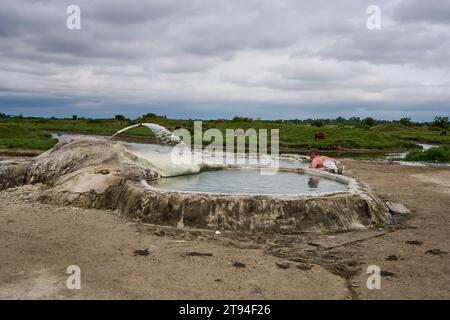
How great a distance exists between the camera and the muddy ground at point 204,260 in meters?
5.69

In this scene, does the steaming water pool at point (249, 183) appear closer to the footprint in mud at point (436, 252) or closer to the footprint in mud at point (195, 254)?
the footprint in mud at point (436, 252)

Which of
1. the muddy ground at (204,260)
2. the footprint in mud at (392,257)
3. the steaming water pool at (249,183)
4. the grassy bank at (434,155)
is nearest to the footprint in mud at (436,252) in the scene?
the muddy ground at (204,260)

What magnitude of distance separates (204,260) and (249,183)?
4.96 m

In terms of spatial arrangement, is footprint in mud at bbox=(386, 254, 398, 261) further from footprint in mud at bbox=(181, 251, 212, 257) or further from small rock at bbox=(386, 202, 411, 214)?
small rock at bbox=(386, 202, 411, 214)

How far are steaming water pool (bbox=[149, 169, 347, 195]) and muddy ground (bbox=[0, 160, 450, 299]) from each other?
1.99 metres

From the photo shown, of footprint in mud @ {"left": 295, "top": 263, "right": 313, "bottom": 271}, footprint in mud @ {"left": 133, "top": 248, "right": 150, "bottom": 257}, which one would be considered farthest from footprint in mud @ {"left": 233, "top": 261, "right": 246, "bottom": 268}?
footprint in mud @ {"left": 133, "top": 248, "right": 150, "bottom": 257}

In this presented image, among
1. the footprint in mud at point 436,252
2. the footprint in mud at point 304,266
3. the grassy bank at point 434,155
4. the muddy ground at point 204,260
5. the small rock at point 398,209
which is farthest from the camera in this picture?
the grassy bank at point 434,155

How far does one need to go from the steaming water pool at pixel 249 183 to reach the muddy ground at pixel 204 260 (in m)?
1.99

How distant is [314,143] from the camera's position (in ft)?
125

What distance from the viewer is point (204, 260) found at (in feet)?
22.3

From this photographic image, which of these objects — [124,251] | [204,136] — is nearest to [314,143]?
[204,136]

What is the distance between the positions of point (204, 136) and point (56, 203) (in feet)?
119

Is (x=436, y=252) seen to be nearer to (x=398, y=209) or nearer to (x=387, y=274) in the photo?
(x=387, y=274)
